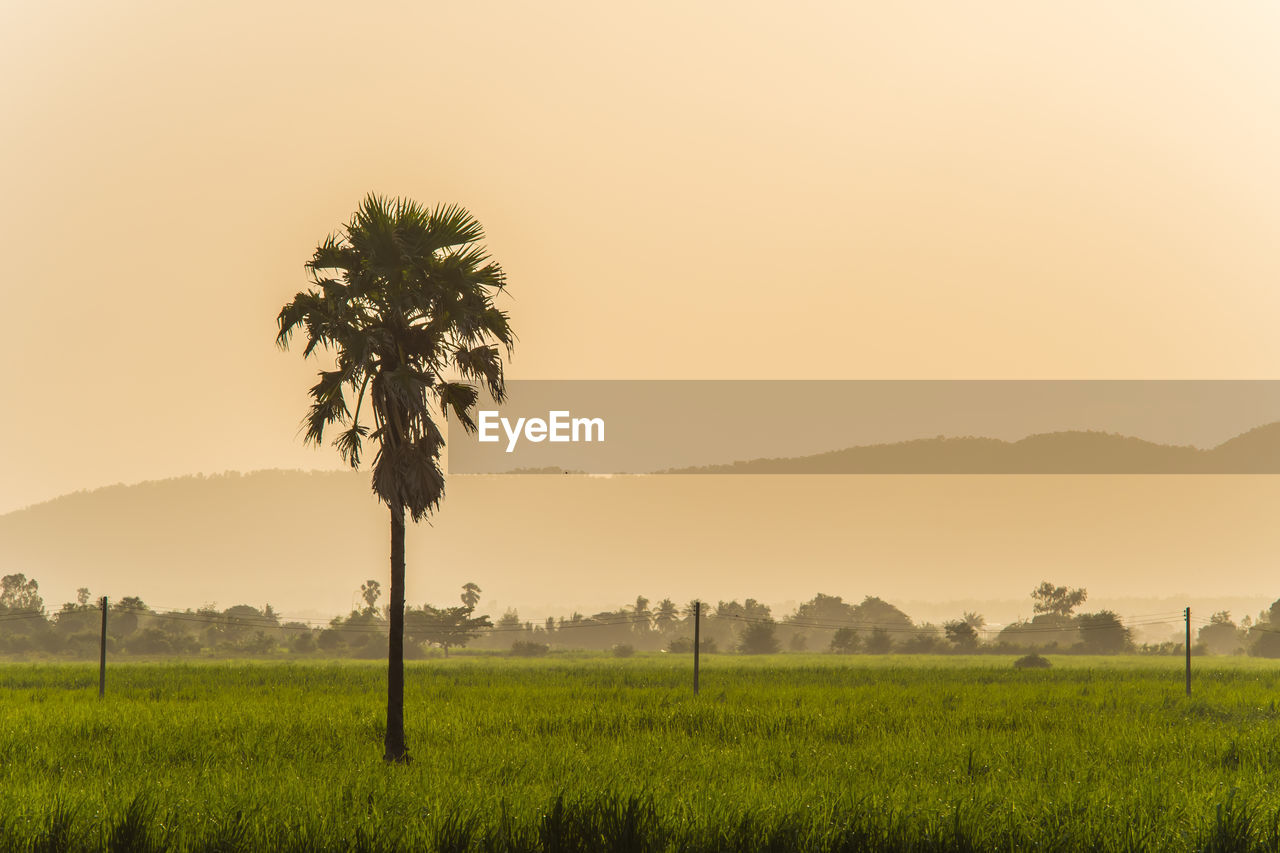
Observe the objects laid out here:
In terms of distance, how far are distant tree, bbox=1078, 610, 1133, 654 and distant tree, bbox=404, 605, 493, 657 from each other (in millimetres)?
99480

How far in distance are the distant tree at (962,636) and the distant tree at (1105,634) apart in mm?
18296

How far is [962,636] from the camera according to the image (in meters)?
159

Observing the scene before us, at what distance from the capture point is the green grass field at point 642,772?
15.1 m

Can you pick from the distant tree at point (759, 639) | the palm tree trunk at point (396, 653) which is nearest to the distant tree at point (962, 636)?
the distant tree at point (759, 639)

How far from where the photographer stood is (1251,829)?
52.0 ft

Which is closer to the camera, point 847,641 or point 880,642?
point 880,642

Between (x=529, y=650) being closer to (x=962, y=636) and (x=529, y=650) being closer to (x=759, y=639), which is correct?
(x=759, y=639)

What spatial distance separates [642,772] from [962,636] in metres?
149

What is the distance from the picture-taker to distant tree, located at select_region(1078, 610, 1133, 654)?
162 m

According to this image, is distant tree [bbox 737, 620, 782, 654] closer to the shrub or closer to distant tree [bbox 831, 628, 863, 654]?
distant tree [bbox 831, 628, 863, 654]

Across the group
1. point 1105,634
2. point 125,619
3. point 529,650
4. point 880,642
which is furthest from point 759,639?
point 125,619

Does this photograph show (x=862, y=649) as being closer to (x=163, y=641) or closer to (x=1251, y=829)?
(x=163, y=641)

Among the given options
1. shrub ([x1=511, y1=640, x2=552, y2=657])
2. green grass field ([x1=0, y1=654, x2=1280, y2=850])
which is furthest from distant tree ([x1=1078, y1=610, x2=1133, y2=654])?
green grass field ([x1=0, y1=654, x2=1280, y2=850])

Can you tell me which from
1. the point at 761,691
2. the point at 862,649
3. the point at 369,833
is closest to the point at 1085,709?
the point at 761,691
